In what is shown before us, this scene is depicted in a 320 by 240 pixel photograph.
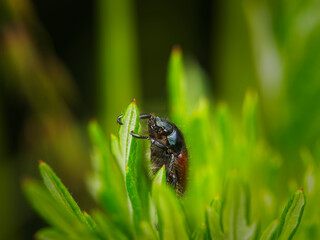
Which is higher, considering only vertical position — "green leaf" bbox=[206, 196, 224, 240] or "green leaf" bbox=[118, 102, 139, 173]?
"green leaf" bbox=[118, 102, 139, 173]

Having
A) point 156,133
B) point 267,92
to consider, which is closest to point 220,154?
point 156,133

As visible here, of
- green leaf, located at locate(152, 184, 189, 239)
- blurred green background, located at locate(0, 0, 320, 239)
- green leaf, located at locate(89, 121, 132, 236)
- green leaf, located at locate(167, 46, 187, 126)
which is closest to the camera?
green leaf, located at locate(152, 184, 189, 239)

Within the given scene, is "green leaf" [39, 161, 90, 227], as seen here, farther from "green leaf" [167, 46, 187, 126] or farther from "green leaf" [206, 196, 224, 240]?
"green leaf" [167, 46, 187, 126]

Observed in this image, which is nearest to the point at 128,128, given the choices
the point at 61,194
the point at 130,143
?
the point at 130,143

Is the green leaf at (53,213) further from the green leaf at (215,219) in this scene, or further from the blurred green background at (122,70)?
the blurred green background at (122,70)

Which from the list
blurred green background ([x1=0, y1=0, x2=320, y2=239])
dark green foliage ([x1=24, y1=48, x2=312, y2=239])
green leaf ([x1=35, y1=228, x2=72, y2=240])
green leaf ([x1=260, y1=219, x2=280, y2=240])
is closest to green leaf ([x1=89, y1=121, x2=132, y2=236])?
dark green foliage ([x1=24, y1=48, x2=312, y2=239])

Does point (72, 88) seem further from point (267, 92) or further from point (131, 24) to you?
point (267, 92)

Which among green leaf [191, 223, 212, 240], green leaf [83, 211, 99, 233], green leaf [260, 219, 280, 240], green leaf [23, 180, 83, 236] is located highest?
green leaf [23, 180, 83, 236]

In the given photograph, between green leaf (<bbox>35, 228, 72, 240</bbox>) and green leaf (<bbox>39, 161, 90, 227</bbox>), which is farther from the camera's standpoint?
green leaf (<bbox>35, 228, 72, 240</bbox>)

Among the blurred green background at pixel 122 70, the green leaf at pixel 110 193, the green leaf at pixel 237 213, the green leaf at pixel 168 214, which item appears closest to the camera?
the green leaf at pixel 168 214

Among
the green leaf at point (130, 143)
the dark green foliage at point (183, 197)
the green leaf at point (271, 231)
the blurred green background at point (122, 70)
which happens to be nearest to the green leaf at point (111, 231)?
the dark green foliage at point (183, 197)
